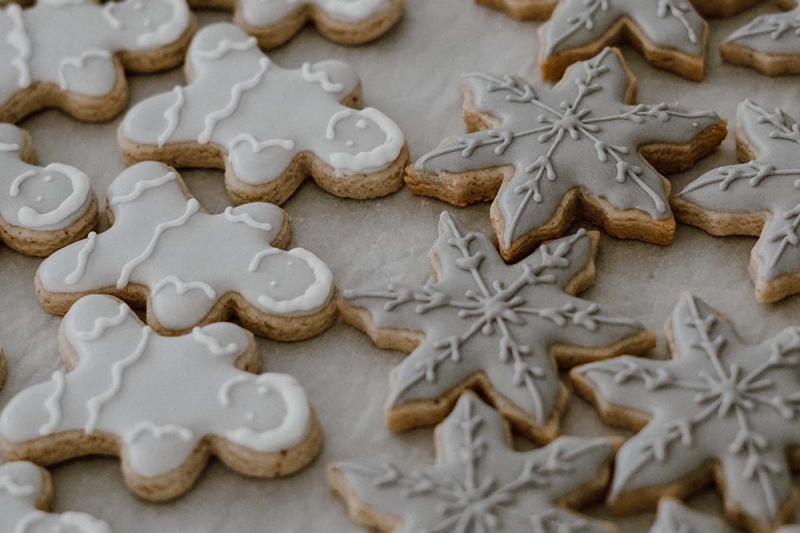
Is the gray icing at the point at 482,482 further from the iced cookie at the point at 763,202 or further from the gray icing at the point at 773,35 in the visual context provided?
the gray icing at the point at 773,35

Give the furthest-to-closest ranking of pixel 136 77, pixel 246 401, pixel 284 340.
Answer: pixel 136 77
pixel 284 340
pixel 246 401

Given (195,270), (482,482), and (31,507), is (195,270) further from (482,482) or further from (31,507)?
(482,482)

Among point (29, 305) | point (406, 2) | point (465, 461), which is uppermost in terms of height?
point (406, 2)

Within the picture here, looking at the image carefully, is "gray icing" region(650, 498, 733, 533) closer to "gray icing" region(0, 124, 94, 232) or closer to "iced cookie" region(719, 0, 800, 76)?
"iced cookie" region(719, 0, 800, 76)

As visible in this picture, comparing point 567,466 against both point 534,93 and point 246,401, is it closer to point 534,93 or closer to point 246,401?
point 246,401

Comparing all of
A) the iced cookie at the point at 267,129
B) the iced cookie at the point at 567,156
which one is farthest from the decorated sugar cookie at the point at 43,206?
the iced cookie at the point at 567,156

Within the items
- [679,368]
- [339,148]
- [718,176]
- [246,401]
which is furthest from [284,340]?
[718,176]

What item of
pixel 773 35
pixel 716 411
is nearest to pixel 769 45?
pixel 773 35
